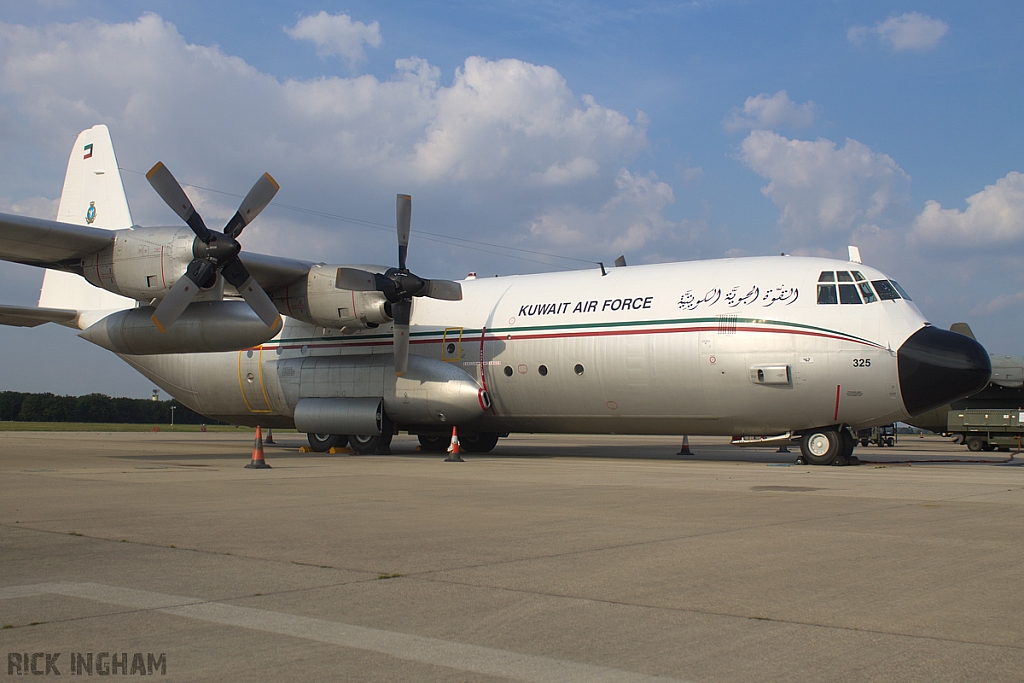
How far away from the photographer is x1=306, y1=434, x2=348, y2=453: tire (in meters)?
23.2

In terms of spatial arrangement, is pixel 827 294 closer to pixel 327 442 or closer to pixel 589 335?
pixel 589 335

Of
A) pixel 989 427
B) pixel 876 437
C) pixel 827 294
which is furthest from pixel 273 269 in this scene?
pixel 876 437

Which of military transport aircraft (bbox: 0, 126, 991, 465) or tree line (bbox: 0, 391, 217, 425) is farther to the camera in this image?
tree line (bbox: 0, 391, 217, 425)

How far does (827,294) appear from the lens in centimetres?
1775

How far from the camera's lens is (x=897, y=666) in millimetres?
3674

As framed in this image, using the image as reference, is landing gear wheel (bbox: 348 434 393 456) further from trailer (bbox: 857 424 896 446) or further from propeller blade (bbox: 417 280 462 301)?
trailer (bbox: 857 424 896 446)

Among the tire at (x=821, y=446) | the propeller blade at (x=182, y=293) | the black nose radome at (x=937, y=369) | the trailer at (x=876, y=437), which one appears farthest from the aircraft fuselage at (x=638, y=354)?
the trailer at (x=876, y=437)

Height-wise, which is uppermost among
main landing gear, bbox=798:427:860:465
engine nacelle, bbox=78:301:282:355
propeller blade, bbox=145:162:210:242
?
propeller blade, bbox=145:162:210:242

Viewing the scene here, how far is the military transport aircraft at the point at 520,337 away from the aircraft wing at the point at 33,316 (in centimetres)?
7

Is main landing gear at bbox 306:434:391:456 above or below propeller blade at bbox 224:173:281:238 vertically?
below

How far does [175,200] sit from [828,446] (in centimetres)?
1504

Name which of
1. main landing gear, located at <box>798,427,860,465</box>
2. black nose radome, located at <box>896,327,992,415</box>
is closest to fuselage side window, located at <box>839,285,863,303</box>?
black nose radome, located at <box>896,327,992,415</box>

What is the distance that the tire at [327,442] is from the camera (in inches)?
913

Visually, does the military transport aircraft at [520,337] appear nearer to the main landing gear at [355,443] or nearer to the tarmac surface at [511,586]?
the main landing gear at [355,443]
